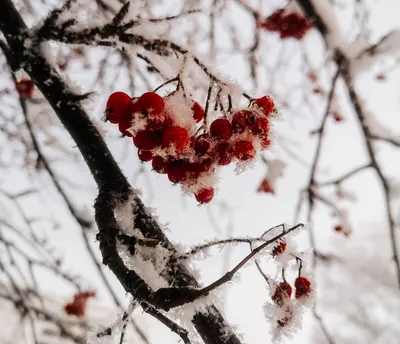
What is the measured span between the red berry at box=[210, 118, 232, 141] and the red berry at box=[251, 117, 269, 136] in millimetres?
57

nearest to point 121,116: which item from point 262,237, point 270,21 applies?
point 262,237

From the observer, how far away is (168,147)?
814 millimetres

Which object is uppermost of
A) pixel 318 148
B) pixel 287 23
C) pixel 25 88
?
pixel 25 88

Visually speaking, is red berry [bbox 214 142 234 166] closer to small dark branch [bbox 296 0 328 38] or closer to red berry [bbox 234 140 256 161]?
red berry [bbox 234 140 256 161]

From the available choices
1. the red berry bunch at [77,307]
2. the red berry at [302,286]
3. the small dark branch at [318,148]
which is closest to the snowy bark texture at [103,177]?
the red berry at [302,286]

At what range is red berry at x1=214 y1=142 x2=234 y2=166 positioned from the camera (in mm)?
896

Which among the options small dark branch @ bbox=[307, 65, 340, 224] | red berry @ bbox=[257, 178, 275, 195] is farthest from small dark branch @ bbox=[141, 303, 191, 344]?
red berry @ bbox=[257, 178, 275, 195]

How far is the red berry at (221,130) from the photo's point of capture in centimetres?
88

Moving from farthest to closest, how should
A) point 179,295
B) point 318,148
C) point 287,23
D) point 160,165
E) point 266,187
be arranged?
point 266,187
point 287,23
point 318,148
point 160,165
point 179,295

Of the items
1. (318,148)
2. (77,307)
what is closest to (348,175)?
(318,148)

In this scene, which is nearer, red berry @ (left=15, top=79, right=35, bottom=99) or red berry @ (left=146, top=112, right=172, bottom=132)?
red berry @ (left=146, top=112, right=172, bottom=132)

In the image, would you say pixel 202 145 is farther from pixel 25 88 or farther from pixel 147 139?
pixel 25 88

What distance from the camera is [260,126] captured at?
2.96ft

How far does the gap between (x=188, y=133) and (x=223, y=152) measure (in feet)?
0.34
